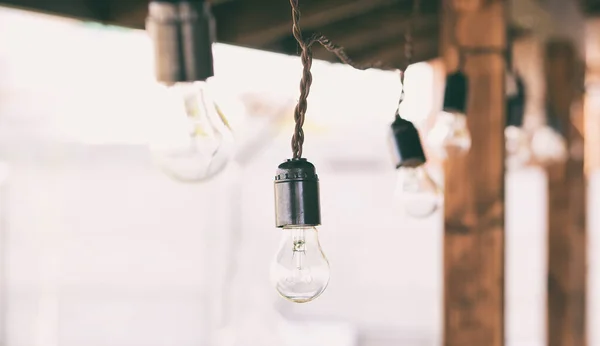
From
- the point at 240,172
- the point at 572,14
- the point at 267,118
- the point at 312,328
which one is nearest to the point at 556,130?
the point at 572,14

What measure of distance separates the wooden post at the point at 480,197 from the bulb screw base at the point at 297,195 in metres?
0.91

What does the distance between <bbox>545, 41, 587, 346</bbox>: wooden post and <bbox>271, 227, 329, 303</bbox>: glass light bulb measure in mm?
2486

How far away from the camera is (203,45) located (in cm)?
74

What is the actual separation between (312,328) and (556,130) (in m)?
4.93

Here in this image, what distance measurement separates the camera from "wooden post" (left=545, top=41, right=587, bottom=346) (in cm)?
317

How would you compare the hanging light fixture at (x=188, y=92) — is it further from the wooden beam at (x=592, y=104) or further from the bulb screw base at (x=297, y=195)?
the wooden beam at (x=592, y=104)

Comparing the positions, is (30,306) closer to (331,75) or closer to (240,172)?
(240,172)

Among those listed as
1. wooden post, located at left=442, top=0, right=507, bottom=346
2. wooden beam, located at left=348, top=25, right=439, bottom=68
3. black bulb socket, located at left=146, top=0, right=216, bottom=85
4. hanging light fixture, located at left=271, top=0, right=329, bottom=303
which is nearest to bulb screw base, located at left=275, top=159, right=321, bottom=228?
hanging light fixture, located at left=271, top=0, right=329, bottom=303

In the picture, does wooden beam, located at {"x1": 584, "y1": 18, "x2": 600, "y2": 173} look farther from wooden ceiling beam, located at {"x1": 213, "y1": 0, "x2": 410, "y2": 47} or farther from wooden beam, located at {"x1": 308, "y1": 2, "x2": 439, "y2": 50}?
wooden ceiling beam, located at {"x1": 213, "y1": 0, "x2": 410, "y2": 47}

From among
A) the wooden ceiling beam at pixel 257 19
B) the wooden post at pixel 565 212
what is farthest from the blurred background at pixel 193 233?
the wooden ceiling beam at pixel 257 19

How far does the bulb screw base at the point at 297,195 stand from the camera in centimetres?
93

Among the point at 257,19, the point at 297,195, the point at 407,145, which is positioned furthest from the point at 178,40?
the point at 257,19

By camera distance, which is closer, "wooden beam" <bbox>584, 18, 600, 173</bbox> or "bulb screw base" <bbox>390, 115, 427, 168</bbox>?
"bulb screw base" <bbox>390, 115, 427, 168</bbox>

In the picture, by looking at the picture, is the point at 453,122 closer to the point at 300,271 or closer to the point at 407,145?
the point at 407,145
